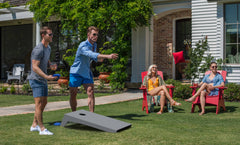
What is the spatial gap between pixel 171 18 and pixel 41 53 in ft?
33.0

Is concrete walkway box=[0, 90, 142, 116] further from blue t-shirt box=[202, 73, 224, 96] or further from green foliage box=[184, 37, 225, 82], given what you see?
blue t-shirt box=[202, 73, 224, 96]

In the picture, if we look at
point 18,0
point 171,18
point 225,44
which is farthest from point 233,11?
point 18,0

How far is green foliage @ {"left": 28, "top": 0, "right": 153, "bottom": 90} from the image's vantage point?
1199 centimetres

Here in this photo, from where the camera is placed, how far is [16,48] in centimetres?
1980

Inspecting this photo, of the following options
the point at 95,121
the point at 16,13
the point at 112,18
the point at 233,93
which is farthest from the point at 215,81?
the point at 16,13

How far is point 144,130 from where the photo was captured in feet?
17.7

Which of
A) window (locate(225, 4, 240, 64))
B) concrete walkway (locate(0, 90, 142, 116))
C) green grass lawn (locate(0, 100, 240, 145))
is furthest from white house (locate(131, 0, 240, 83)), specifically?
green grass lawn (locate(0, 100, 240, 145))

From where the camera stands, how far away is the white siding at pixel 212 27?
11.5 meters

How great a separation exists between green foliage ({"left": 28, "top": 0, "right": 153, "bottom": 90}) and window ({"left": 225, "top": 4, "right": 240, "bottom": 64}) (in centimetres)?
291

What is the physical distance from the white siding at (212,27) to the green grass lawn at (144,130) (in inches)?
156

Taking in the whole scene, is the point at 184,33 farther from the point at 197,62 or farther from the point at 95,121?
the point at 95,121

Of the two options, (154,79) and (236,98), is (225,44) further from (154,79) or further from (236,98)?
(154,79)

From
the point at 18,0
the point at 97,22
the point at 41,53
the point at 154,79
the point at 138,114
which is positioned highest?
the point at 18,0

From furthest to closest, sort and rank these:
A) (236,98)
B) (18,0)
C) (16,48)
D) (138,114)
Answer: (16,48), (18,0), (236,98), (138,114)
